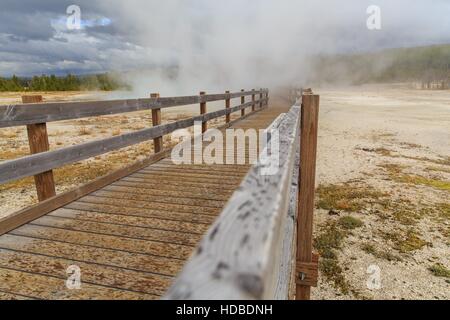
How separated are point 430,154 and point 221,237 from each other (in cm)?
1300

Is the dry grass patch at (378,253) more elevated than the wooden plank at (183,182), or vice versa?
the wooden plank at (183,182)

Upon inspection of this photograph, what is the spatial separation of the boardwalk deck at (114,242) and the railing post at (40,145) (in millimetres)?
257

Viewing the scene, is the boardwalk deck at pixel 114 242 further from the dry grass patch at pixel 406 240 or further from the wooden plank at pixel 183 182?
the dry grass patch at pixel 406 240

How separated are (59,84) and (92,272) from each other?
384ft

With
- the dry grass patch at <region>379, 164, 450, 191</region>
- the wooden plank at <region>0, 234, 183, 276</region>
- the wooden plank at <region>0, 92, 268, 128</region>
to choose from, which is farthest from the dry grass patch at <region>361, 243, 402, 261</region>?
the wooden plank at <region>0, 92, 268, 128</region>

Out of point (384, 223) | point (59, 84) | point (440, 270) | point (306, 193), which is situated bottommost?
point (440, 270)

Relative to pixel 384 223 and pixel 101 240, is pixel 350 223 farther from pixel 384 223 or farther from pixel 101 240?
pixel 101 240

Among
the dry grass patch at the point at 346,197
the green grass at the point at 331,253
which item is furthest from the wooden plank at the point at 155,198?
the dry grass patch at the point at 346,197

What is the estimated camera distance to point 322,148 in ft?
41.2

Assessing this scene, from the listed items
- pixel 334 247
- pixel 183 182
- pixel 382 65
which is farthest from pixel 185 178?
pixel 382 65

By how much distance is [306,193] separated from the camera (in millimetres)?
3045

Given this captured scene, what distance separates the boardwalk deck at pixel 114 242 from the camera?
220cm
